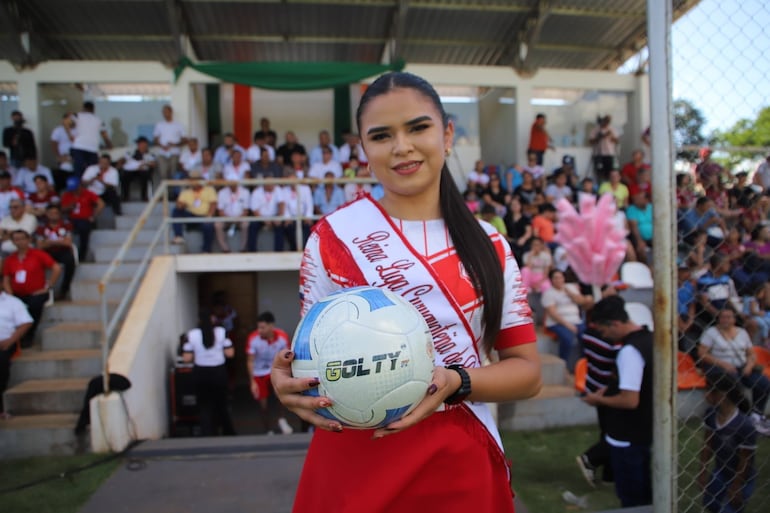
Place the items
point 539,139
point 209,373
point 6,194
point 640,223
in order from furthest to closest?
point 539,139 < point 640,223 < point 6,194 < point 209,373

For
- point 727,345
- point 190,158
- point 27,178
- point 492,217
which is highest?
point 190,158

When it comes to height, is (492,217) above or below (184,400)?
above

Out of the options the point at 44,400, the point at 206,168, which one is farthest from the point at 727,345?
the point at 206,168

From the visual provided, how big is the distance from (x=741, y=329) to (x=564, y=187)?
18.6ft

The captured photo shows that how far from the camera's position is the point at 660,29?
197 cm

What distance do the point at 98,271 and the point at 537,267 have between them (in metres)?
6.36

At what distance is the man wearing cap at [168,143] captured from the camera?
10.1 m

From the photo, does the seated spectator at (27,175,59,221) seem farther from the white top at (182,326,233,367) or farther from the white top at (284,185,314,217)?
the white top at (182,326,233,367)

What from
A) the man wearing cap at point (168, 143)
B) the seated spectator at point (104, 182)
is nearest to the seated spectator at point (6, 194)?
the seated spectator at point (104, 182)

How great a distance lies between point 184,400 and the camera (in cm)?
670

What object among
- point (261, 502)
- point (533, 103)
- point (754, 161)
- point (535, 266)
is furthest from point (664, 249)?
point (533, 103)

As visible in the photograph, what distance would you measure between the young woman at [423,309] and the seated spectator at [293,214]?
691 cm

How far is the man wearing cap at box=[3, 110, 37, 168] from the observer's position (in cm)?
978

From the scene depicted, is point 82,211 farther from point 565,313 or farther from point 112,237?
point 565,313
